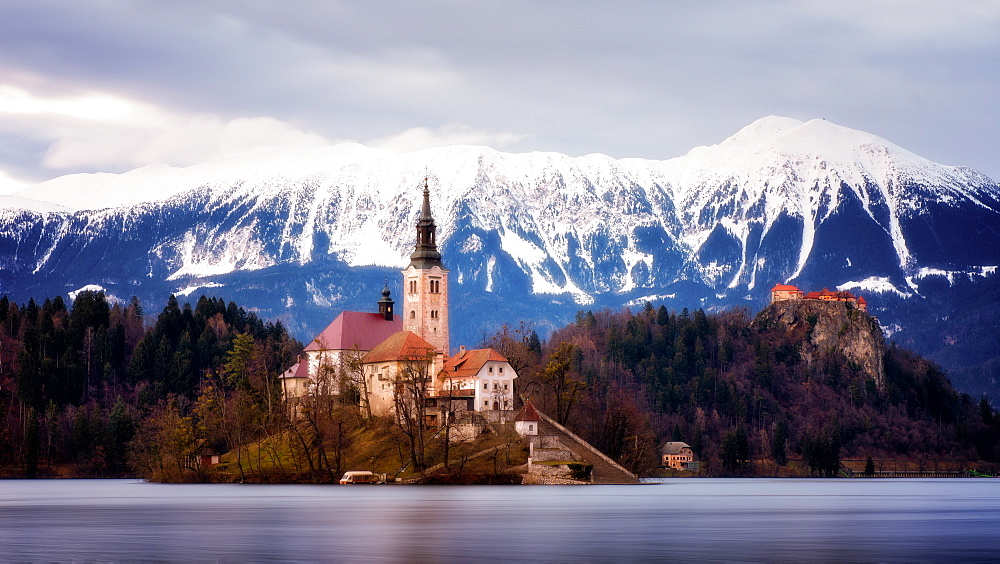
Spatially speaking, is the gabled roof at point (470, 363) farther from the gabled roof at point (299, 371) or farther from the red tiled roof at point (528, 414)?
the gabled roof at point (299, 371)

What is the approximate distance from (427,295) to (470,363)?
2063 cm

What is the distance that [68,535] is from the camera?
225 feet

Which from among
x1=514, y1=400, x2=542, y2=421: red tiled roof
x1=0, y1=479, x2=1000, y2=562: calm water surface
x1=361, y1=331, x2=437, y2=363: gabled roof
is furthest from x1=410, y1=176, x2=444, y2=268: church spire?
x1=0, y1=479, x2=1000, y2=562: calm water surface

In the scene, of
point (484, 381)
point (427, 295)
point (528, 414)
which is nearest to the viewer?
point (528, 414)

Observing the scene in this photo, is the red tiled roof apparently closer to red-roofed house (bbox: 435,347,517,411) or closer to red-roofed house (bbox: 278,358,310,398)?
red-roofed house (bbox: 435,347,517,411)

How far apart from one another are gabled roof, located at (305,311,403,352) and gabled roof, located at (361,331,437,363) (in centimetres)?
534

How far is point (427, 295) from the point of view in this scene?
164625 millimetres

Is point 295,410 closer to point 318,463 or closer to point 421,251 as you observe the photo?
point 318,463

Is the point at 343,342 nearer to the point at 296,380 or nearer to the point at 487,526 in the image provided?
the point at 296,380

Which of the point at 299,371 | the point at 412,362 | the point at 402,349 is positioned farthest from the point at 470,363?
the point at 299,371

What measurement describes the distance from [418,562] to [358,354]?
103m

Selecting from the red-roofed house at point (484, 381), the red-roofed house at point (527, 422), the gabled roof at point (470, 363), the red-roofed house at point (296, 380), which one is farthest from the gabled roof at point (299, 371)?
the red-roofed house at point (527, 422)

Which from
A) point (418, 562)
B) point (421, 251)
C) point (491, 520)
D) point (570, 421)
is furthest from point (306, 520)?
point (421, 251)

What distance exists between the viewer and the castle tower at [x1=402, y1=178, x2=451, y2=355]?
164m
